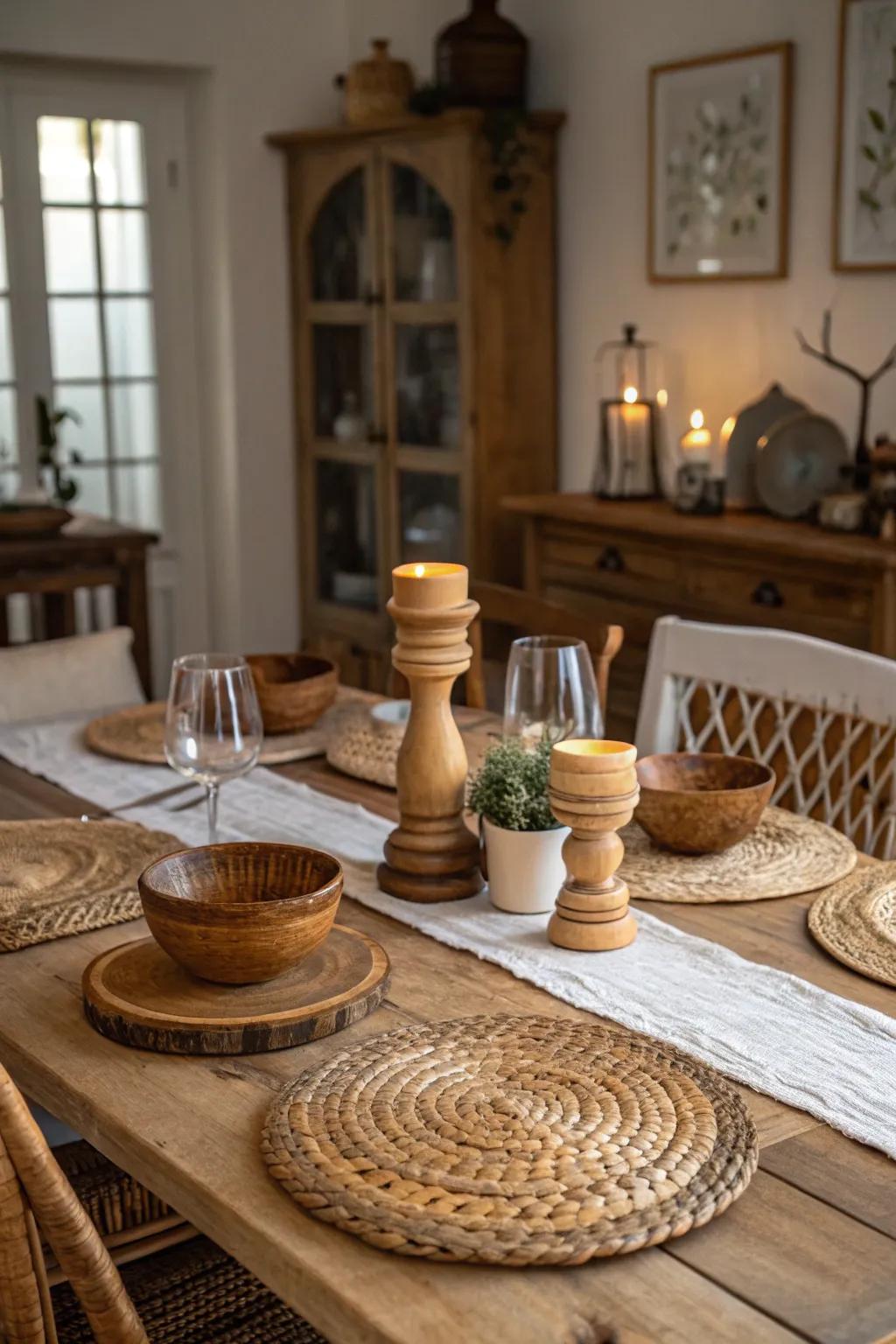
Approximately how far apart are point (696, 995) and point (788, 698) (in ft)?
2.46

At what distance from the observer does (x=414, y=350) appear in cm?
417

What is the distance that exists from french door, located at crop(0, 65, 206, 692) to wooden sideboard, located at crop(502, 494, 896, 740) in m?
1.51

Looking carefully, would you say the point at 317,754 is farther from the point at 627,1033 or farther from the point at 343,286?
the point at 343,286

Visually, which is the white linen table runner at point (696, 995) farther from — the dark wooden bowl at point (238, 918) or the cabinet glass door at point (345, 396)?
the cabinet glass door at point (345, 396)

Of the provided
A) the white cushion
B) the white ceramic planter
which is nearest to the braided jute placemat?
the white ceramic planter

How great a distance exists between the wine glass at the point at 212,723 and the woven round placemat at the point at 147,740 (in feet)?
1.25

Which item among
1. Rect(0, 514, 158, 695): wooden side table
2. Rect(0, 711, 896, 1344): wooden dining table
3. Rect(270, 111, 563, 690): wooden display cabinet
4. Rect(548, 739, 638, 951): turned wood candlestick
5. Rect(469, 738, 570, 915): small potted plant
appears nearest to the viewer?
Rect(0, 711, 896, 1344): wooden dining table

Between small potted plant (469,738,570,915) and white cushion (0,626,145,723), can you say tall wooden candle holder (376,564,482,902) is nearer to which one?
small potted plant (469,738,570,915)

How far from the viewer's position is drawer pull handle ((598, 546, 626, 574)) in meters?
3.41

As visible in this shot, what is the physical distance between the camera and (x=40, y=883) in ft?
5.04

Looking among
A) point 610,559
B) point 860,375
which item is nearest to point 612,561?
point 610,559

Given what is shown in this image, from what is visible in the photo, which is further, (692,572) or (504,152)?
(504,152)

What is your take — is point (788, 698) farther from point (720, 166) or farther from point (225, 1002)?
point (720, 166)

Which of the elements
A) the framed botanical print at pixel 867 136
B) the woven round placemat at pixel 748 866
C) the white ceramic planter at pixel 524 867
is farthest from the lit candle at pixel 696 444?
the white ceramic planter at pixel 524 867
